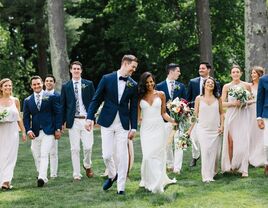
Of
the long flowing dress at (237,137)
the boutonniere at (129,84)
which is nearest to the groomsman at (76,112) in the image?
the boutonniere at (129,84)

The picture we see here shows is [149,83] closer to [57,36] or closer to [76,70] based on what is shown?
[76,70]

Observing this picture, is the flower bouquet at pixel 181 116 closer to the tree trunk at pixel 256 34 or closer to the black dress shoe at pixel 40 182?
the black dress shoe at pixel 40 182

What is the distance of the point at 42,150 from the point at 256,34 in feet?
23.4

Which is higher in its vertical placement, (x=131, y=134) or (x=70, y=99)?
(x=70, y=99)

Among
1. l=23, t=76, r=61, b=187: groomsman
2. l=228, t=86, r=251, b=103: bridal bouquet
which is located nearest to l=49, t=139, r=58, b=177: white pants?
l=23, t=76, r=61, b=187: groomsman

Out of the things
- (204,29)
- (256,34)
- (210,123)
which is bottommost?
(210,123)

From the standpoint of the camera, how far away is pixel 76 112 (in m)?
11.0

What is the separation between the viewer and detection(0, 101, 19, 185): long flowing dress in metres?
10.2

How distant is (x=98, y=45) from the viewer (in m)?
41.0

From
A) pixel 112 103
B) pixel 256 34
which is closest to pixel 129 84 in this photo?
pixel 112 103

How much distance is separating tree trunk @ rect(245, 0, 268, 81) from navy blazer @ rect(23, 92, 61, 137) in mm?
6070

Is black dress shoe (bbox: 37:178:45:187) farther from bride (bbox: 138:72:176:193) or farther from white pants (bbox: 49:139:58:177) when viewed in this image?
bride (bbox: 138:72:176:193)

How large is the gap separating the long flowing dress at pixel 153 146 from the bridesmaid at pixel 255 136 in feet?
10.3

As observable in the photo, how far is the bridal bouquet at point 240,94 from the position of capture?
10.7 meters
